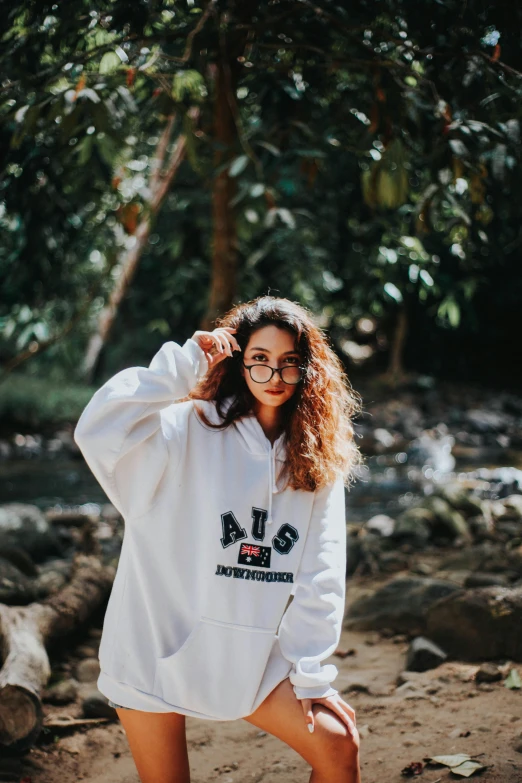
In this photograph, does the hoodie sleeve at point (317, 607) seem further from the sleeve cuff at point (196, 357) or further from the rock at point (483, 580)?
the rock at point (483, 580)

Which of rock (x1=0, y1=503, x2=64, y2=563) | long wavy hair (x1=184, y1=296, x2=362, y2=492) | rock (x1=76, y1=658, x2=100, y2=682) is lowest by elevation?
rock (x1=0, y1=503, x2=64, y2=563)

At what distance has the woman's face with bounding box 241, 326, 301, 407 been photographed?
6.79ft

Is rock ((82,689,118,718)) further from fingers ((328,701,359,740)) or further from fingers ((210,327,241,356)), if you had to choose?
fingers ((210,327,241,356))

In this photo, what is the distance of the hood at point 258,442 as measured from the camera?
80.3 inches

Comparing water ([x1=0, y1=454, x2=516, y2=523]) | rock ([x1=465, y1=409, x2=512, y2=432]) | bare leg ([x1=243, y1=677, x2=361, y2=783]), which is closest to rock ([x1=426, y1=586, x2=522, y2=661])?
bare leg ([x1=243, y1=677, x2=361, y2=783])

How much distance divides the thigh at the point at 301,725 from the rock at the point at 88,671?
1.66m

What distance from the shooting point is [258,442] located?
2.07m

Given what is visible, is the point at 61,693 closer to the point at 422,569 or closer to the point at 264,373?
the point at 264,373

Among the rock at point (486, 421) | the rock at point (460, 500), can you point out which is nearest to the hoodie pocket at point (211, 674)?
the rock at point (460, 500)

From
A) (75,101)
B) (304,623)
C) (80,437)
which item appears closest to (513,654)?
(304,623)

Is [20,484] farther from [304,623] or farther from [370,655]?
[304,623]

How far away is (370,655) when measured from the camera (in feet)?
11.6

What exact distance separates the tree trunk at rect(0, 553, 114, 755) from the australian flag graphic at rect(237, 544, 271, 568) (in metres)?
1.21

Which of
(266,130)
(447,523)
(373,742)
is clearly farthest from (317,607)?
(447,523)
